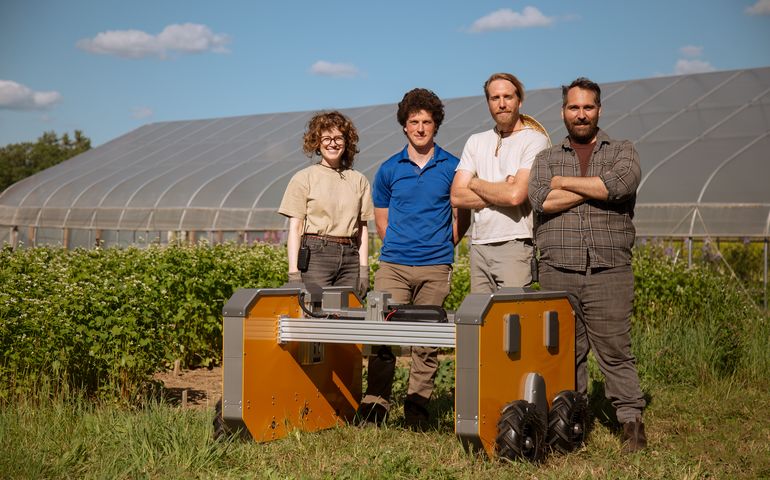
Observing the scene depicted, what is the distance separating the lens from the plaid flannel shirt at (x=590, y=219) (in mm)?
4398

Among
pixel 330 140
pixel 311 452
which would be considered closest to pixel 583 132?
pixel 330 140

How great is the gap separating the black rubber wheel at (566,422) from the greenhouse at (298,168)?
24.9 feet

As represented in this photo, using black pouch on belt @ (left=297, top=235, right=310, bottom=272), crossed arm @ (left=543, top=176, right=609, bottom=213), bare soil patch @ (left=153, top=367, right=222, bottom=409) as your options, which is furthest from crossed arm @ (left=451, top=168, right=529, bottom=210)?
bare soil patch @ (left=153, top=367, right=222, bottom=409)

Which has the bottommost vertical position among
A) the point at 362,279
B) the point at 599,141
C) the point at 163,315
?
the point at 163,315

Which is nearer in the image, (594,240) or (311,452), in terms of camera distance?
(311,452)

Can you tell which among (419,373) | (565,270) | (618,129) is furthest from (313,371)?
(618,129)

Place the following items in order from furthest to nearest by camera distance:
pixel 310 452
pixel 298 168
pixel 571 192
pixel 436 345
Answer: pixel 298 168 < pixel 571 192 < pixel 310 452 < pixel 436 345

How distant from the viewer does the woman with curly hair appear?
4.87m

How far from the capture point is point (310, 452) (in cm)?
421

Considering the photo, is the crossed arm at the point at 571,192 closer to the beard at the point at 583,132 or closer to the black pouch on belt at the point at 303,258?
the beard at the point at 583,132

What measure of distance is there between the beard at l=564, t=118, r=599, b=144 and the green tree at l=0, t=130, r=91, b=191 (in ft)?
142

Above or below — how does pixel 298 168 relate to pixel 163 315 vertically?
above

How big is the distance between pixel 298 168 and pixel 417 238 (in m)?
11.9

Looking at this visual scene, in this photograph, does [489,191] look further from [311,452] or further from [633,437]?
[311,452]
